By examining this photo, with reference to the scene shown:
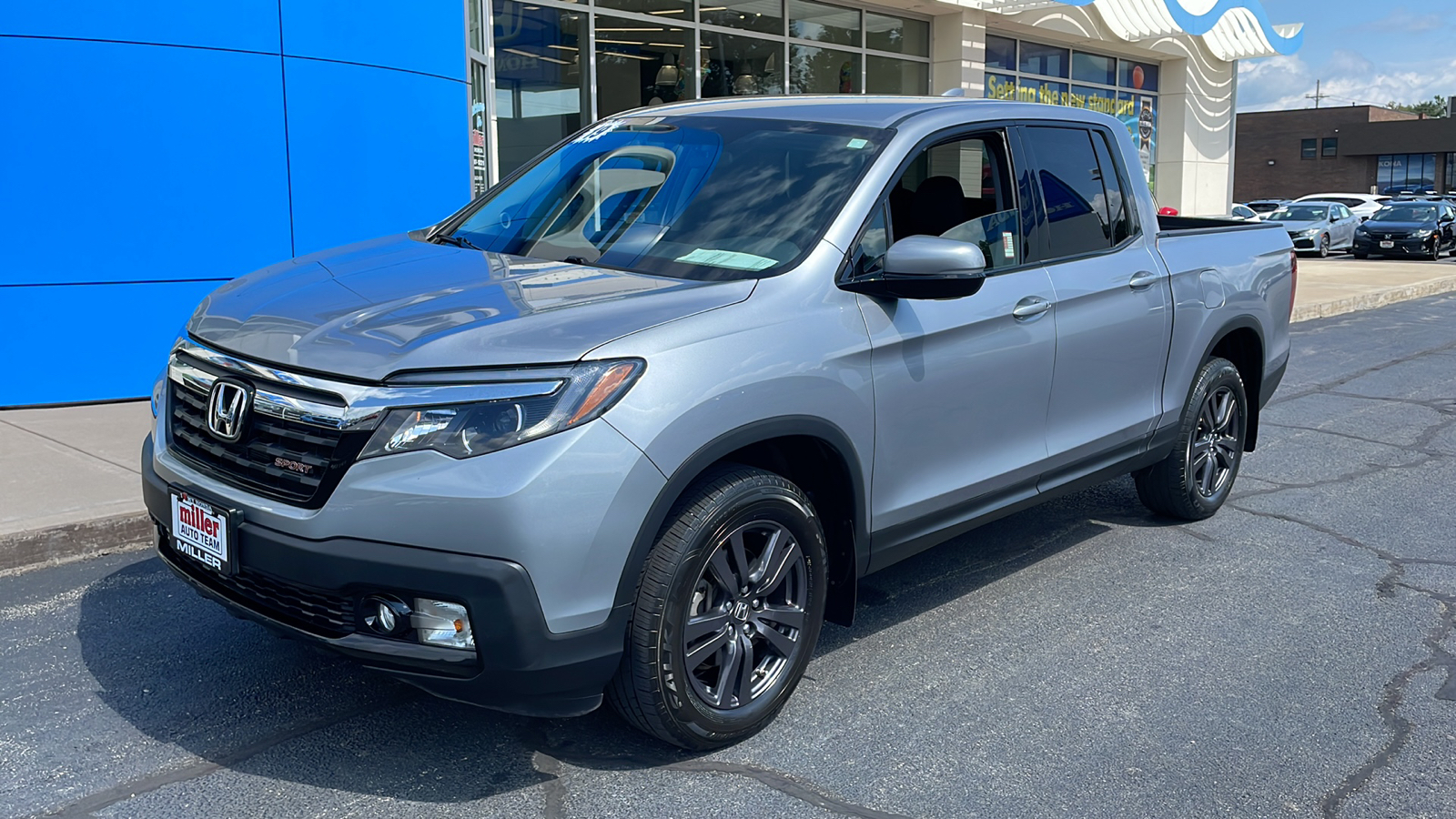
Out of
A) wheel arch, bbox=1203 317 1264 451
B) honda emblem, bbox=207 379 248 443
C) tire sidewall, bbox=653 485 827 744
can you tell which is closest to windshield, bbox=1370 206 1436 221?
wheel arch, bbox=1203 317 1264 451

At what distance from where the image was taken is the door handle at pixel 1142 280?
16.6 ft

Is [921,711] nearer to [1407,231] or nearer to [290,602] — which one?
[290,602]

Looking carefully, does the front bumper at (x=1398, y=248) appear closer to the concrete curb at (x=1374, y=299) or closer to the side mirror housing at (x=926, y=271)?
the concrete curb at (x=1374, y=299)

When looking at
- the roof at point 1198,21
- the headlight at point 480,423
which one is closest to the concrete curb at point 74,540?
the headlight at point 480,423

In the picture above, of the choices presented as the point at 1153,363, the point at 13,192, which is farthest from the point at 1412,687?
the point at 13,192

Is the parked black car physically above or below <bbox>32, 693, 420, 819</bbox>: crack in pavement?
above

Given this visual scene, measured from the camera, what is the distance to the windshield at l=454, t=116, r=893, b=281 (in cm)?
387

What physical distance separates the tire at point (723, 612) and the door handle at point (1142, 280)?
2.14 meters

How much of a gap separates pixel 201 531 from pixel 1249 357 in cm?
509

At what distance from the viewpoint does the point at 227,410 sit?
3324 millimetres

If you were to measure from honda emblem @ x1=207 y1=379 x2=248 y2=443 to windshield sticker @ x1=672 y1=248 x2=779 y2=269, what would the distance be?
135 cm

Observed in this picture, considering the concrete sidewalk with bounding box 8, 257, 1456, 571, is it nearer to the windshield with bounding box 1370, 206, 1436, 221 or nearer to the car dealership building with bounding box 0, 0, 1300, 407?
the car dealership building with bounding box 0, 0, 1300, 407

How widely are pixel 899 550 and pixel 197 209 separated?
21.1ft

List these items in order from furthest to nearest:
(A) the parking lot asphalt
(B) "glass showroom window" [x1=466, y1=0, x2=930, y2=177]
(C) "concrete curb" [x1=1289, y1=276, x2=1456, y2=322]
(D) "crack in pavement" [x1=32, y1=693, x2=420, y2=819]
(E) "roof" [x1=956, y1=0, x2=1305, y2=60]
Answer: (E) "roof" [x1=956, y1=0, x2=1305, y2=60] → (C) "concrete curb" [x1=1289, y1=276, x2=1456, y2=322] → (B) "glass showroom window" [x1=466, y1=0, x2=930, y2=177] → (A) the parking lot asphalt → (D) "crack in pavement" [x1=32, y1=693, x2=420, y2=819]
